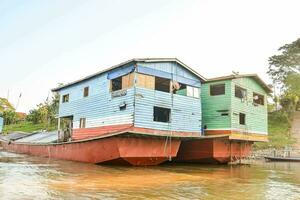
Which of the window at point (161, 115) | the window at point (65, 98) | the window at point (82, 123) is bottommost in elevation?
the window at point (82, 123)

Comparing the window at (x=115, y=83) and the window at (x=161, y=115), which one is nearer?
the window at (x=115, y=83)

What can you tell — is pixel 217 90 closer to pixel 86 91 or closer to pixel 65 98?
pixel 86 91

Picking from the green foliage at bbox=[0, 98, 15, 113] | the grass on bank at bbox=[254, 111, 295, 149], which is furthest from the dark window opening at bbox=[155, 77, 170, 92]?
the green foliage at bbox=[0, 98, 15, 113]

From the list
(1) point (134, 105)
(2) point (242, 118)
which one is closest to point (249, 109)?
(2) point (242, 118)

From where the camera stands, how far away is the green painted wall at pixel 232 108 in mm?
18531

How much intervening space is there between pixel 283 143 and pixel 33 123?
39.1m

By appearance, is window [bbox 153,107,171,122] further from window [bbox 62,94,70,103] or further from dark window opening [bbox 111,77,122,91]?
window [bbox 62,94,70,103]

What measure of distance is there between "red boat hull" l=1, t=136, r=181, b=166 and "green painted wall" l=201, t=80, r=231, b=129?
358cm

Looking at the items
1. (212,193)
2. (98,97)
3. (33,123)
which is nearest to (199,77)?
(98,97)

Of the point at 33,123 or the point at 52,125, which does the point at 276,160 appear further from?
the point at 33,123

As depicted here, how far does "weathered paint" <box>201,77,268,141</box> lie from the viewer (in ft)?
60.7

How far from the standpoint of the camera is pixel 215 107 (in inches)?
756

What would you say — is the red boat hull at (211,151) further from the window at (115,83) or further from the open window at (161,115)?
the window at (115,83)

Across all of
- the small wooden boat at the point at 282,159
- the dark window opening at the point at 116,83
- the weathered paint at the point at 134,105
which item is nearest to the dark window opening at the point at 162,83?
the weathered paint at the point at 134,105
